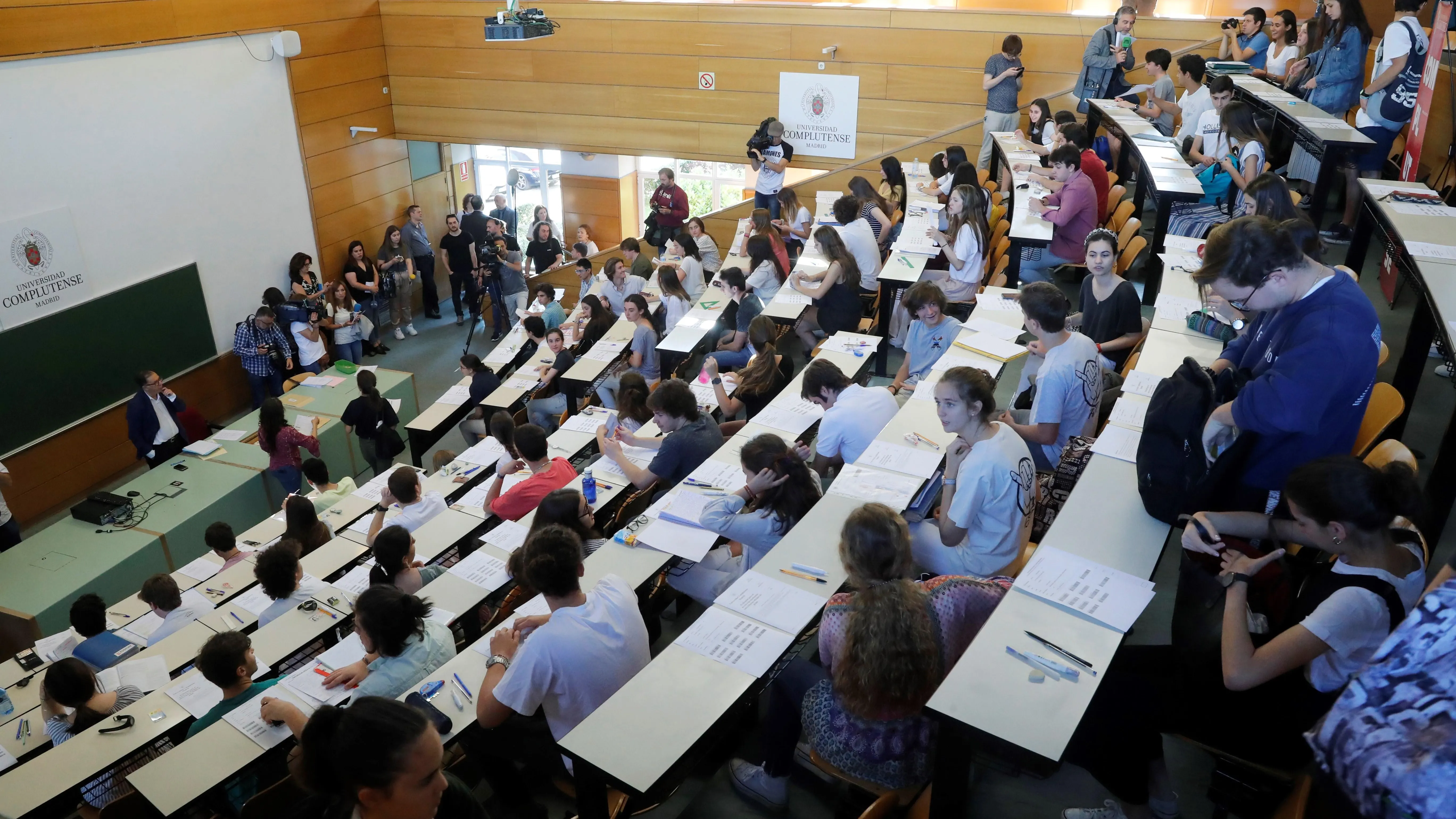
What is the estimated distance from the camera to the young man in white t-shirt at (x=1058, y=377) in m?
4.16

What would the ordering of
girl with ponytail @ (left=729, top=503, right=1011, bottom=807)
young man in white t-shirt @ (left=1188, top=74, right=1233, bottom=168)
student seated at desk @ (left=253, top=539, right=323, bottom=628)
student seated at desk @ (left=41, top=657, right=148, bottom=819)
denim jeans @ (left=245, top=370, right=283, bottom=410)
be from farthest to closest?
denim jeans @ (left=245, top=370, right=283, bottom=410)
young man in white t-shirt @ (left=1188, top=74, right=1233, bottom=168)
student seated at desk @ (left=253, top=539, right=323, bottom=628)
student seated at desk @ (left=41, top=657, right=148, bottom=819)
girl with ponytail @ (left=729, top=503, right=1011, bottom=807)

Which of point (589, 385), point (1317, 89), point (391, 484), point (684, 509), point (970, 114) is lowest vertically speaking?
point (589, 385)

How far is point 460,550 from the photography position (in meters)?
5.20

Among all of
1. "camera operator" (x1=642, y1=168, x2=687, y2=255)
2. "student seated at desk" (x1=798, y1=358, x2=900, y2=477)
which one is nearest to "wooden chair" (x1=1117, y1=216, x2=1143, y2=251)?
"student seated at desk" (x1=798, y1=358, x2=900, y2=477)

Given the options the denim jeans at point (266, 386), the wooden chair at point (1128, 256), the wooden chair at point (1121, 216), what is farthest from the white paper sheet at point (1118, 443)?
the denim jeans at point (266, 386)

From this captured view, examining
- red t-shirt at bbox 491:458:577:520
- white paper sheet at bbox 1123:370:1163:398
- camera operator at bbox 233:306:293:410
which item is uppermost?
white paper sheet at bbox 1123:370:1163:398

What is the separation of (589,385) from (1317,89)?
6125 millimetres

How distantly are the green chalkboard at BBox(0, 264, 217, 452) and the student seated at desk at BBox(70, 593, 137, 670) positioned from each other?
3983mm

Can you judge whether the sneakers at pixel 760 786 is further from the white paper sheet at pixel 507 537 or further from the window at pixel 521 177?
the window at pixel 521 177

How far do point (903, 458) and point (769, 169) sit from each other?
692cm

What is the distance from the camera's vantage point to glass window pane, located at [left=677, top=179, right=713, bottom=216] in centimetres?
1474

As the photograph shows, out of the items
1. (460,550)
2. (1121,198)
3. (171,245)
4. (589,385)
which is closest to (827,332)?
(589,385)

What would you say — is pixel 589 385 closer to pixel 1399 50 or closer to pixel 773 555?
pixel 773 555

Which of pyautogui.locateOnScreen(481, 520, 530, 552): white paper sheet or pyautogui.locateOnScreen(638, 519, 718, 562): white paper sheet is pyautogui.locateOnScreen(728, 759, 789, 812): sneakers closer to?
pyautogui.locateOnScreen(638, 519, 718, 562): white paper sheet
